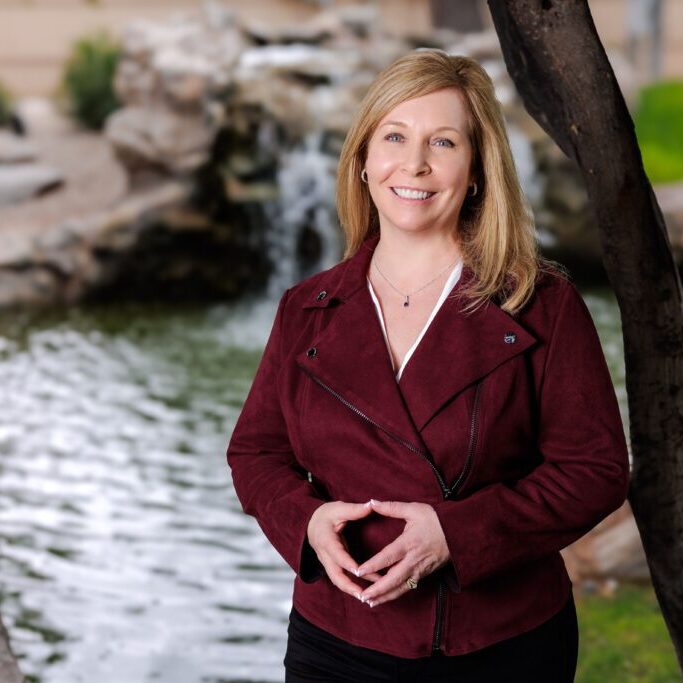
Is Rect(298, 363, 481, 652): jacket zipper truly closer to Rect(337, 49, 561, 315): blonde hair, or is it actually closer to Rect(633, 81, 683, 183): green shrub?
Rect(337, 49, 561, 315): blonde hair

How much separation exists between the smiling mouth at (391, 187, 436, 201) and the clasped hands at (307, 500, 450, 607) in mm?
513

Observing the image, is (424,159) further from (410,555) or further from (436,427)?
(410,555)

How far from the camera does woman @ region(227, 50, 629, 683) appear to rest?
6.50 feet

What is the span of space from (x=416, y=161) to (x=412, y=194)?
6 cm

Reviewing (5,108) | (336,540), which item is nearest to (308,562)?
(336,540)

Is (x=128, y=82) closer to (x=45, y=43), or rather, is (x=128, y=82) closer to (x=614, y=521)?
(x=45, y=43)

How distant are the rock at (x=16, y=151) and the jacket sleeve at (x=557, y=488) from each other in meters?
12.6

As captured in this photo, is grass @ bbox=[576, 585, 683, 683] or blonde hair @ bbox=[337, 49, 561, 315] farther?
grass @ bbox=[576, 585, 683, 683]

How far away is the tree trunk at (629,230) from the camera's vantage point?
2400mm

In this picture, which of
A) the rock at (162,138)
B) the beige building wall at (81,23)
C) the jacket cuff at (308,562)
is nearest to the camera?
the jacket cuff at (308,562)

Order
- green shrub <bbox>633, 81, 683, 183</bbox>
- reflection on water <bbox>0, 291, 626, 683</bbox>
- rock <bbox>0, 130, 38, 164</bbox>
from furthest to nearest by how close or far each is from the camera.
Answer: rock <bbox>0, 130, 38, 164</bbox>, green shrub <bbox>633, 81, 683, 183</bbox>, reflection on water <bbox>0, 291, 626, 683</bbox>

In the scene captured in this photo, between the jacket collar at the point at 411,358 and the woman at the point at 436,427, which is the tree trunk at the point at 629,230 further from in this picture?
the jacket collar at the point at 411,358

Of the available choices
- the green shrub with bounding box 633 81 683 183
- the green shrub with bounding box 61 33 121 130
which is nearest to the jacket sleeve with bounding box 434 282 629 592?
the green shrub with bounding box 633 81 683 183

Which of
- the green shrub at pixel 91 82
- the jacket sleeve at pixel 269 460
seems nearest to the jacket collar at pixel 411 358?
the jacket sleeve at pixel 269 460
